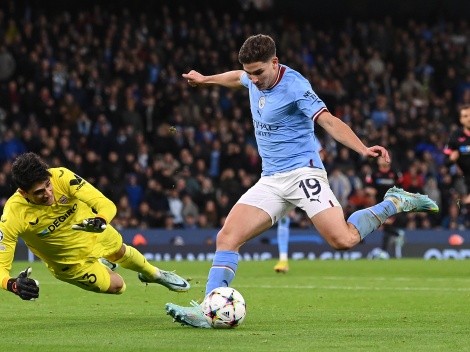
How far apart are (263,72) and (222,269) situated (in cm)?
158

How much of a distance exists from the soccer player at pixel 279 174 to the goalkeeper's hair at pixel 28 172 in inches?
57.2

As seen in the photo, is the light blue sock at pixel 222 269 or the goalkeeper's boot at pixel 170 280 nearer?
the light blue sock at pixel 222 269

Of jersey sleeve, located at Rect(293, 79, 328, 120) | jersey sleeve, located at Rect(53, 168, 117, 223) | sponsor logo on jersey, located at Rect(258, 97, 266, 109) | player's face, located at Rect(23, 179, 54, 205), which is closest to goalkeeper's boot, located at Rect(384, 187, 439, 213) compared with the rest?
jersey sleeve, located at Rect(293, 79, 328, 120)

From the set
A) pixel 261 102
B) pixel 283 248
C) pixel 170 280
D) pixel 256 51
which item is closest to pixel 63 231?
pixel 170 280

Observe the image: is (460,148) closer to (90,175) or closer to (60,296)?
(60,296)

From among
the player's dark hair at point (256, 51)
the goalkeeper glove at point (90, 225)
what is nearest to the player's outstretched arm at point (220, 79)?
the player's dark hair at point (256, 51)

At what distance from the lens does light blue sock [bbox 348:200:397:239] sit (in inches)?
368

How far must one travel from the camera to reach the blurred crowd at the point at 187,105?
22.6 m

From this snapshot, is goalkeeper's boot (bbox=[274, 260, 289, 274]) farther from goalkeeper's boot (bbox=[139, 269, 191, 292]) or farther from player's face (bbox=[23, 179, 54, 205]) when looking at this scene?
player's face (bbox=[23, 179, 54, 205])

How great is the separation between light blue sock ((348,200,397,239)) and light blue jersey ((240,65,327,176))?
52 cm

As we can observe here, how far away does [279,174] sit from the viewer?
368 inches

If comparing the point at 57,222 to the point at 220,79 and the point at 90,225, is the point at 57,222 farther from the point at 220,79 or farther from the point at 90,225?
the point at 220,79

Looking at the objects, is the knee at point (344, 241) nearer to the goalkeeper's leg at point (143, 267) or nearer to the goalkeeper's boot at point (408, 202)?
the goalkeeper's boot at point (408, 202)

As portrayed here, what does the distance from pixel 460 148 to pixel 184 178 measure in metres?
8.58
